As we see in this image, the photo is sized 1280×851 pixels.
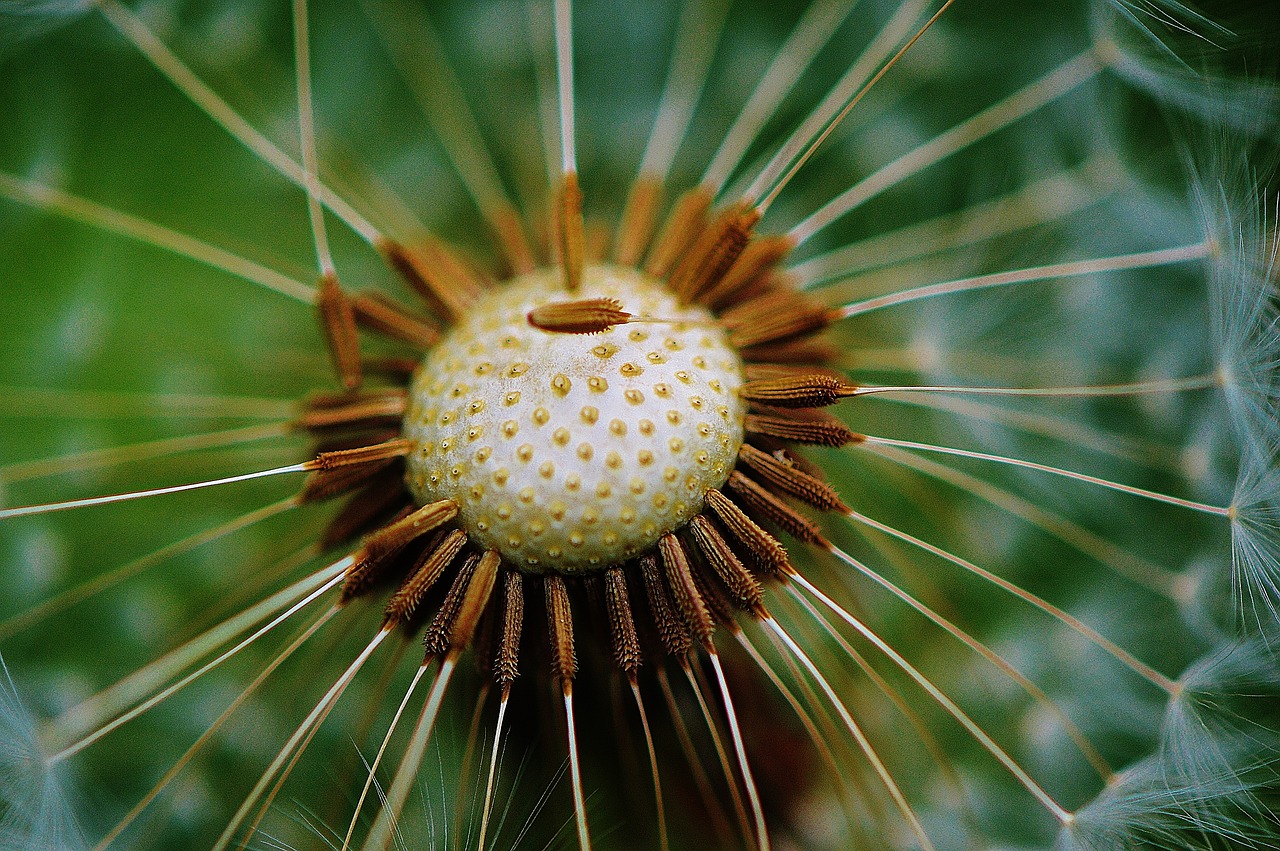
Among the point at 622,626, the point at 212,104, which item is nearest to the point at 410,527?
the point at 622,626

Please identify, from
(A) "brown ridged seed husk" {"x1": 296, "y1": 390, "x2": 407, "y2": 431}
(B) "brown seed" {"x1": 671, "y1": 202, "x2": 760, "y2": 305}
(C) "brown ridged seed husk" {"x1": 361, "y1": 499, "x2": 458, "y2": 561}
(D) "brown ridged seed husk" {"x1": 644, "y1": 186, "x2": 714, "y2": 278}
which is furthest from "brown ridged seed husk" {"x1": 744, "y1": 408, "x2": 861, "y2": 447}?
(A) "brown ridged seed husk" {"x1": 296, "y1": 390, "x2": 407, "y2": 431}

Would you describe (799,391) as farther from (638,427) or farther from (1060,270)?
(1060,270)

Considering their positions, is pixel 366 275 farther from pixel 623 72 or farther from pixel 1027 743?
pixel 1027 743

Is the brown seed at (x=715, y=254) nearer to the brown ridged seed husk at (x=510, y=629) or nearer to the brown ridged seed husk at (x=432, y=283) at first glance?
the brown ridged seed husk at (x=432, y=283)

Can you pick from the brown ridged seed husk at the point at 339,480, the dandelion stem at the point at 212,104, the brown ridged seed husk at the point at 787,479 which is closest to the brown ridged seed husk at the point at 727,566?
the brown ridged seed husk at the point at 787,479

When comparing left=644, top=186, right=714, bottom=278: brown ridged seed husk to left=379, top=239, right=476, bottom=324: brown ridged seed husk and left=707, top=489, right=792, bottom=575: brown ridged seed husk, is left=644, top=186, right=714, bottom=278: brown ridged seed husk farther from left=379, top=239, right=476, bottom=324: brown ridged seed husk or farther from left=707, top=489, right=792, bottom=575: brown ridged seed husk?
left=707, top=489, right=792, bottom=575: brown ridged seed husk

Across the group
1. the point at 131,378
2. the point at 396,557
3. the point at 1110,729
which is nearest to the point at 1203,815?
the point at 1110,729
